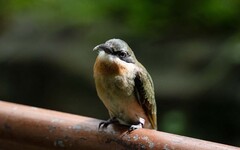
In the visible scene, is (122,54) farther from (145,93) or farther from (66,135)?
(66,135)

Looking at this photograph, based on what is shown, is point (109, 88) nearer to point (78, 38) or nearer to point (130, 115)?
point (130, 115)

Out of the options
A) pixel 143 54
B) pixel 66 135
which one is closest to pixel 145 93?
pixel 66 135

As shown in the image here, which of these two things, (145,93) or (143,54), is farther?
(143,54)

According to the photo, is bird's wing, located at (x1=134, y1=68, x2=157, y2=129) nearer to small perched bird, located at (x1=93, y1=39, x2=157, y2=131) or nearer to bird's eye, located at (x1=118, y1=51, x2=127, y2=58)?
small perched bird, located at (x1=93, y1=39, x2=157, y2=131)

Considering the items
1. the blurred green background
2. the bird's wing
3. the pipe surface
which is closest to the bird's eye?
the bird's wing

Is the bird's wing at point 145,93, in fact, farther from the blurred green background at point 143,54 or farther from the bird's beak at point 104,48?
the blurred green background at point 143,54

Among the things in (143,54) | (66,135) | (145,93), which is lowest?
(143,54)

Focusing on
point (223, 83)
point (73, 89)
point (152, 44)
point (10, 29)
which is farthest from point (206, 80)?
point (10, 29)

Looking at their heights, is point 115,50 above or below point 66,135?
above
